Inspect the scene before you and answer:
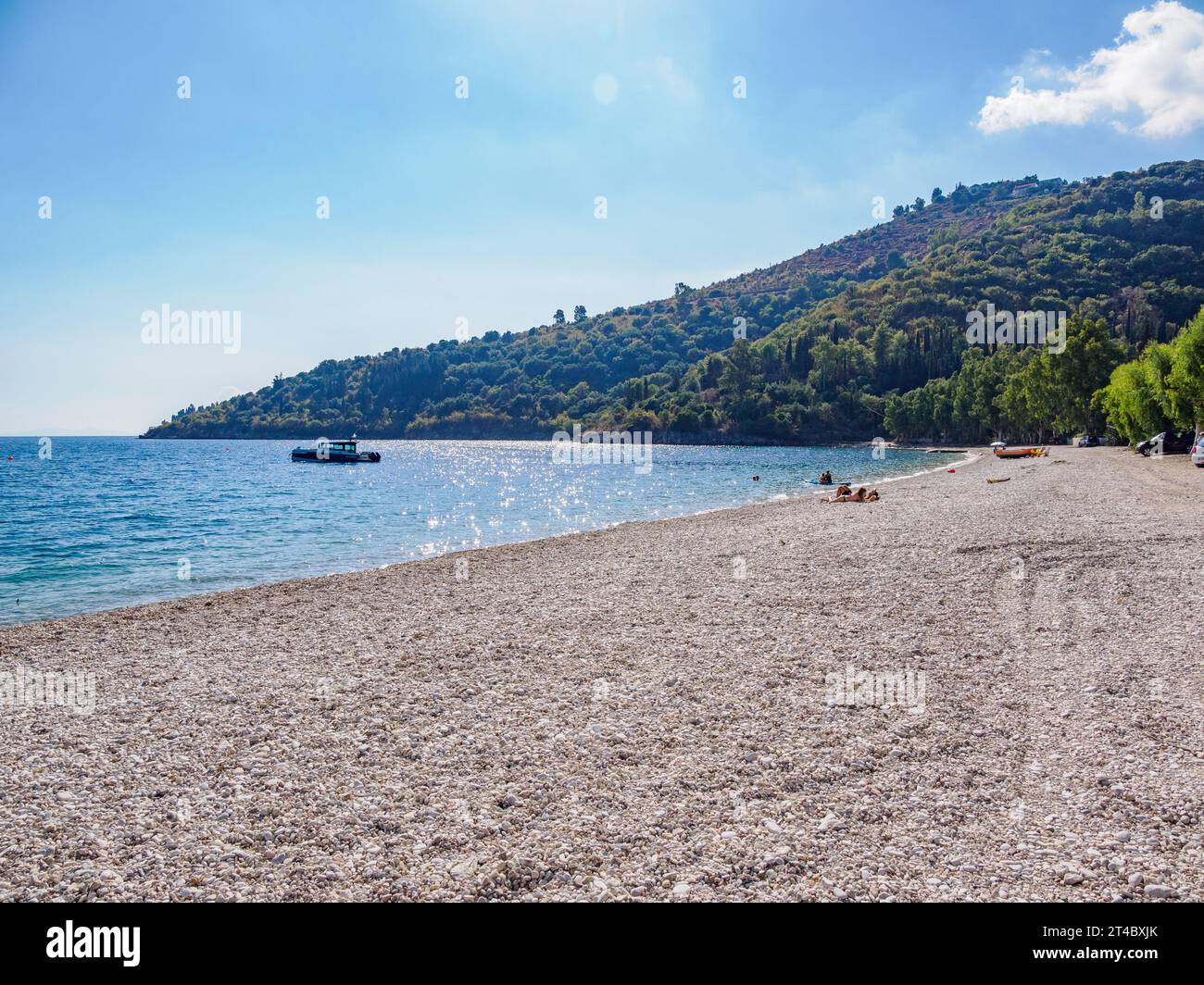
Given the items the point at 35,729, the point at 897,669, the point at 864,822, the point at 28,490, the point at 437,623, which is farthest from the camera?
the point at 28,490

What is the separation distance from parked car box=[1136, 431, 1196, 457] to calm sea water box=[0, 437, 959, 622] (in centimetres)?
3034

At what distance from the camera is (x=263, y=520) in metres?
39.8

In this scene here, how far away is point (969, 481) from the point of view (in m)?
48.9

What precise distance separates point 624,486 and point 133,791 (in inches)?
2344

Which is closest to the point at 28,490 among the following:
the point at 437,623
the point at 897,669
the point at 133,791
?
the point at 437,623

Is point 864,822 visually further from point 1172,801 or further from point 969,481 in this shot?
point 969,481

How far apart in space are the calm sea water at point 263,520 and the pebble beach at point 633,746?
741 cm

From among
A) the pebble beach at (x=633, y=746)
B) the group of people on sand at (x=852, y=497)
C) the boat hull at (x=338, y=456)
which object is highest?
the boat hull at (x=338, y=456)

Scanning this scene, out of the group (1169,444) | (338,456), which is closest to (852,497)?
(1169,444)

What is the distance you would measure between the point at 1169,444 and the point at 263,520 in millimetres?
77682

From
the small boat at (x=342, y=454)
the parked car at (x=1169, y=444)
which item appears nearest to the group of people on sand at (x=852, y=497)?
the parked car at (x=1169, y=444)

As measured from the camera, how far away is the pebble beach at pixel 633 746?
5520 millimetres

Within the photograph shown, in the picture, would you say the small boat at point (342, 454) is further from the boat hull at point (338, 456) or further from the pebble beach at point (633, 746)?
the pebble beach at point (633, 746)
